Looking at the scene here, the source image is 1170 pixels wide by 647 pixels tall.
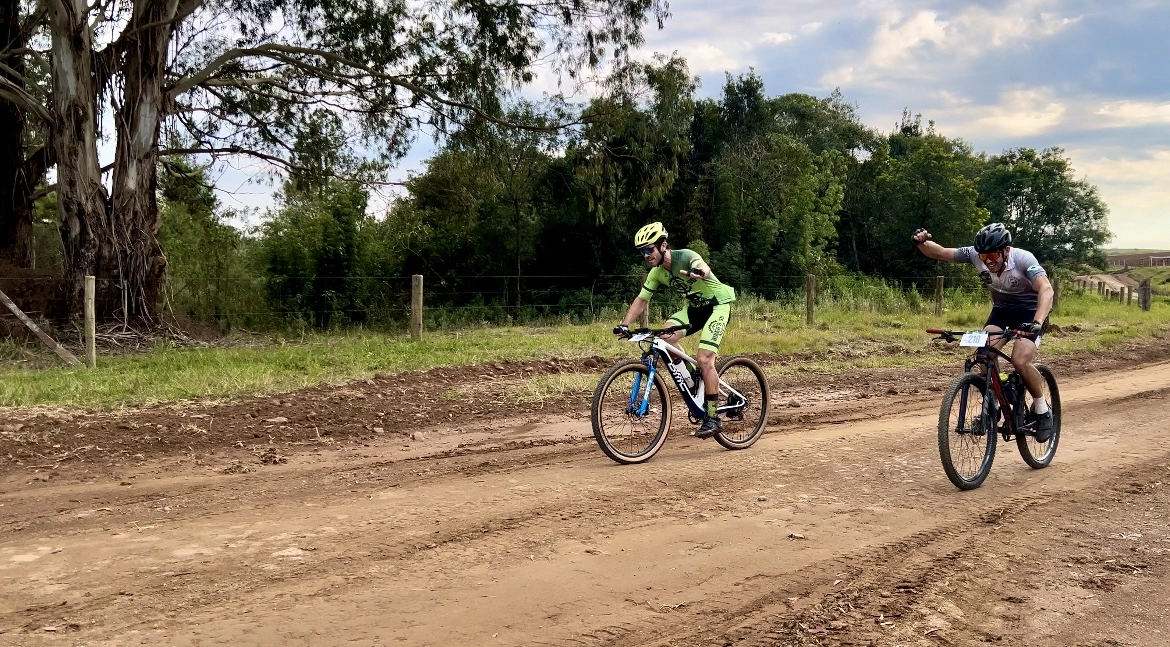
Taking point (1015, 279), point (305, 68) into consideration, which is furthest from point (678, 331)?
point (305, 68)

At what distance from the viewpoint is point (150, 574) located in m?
4.26

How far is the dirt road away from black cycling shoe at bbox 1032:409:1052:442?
1.01 ft

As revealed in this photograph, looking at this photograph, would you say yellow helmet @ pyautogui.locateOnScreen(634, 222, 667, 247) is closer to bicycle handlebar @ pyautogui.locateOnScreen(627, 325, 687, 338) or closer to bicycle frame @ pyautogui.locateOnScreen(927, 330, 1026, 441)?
bicycle handlebar @ pyautogui.locateOnScreen(627, 325, 687, 338)

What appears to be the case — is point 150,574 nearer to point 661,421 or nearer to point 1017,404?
point 661,421

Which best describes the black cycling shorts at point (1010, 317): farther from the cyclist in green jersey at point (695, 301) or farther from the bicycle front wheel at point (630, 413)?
the bicycle front wheel at point (630, 413)

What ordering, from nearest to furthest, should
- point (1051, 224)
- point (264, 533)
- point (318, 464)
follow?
point (264, 533), point (318, 464), point (1051, 224)

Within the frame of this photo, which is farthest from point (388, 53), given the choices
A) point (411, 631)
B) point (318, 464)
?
point (411, 631)

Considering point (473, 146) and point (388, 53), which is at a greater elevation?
point (388, 53)

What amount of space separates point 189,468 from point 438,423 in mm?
2614

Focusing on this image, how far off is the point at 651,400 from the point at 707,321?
35.0 inches

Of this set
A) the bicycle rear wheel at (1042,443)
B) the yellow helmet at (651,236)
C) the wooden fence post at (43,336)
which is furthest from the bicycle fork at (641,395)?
the wooden fence post at (43,336)

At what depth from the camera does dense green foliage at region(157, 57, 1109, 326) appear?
20234 millimetres

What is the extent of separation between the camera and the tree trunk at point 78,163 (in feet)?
47.5

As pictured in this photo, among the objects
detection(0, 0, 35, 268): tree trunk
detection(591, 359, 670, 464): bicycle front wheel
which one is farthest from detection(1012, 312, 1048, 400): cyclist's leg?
detection(0, 0, 35, 268): tree trunk
